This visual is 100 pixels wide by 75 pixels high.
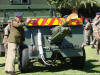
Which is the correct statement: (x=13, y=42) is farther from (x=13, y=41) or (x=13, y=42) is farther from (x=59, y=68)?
(x=59, y=68)

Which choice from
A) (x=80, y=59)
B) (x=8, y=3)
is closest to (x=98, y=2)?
(x=8, y=3)

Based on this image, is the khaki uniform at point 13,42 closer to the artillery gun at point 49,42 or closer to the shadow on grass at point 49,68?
the artillery gun at point 49,42

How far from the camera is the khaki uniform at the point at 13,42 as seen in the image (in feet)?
28.3

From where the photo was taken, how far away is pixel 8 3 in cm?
1362

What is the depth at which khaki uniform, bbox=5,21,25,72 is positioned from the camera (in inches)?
340

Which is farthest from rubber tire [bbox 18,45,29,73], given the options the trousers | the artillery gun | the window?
the window

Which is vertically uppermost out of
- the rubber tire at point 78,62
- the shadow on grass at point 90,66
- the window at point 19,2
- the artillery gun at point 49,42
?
the window at point 19,2

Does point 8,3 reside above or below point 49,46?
above

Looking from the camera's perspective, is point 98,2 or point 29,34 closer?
point 29,34

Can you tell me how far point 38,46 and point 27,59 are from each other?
0.53 metres

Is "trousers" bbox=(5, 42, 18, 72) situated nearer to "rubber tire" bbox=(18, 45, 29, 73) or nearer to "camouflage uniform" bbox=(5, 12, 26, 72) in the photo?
"camouflage uniform" bbox=(5, 12, 26, 72)

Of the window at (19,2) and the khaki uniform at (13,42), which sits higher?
the window at (19,2)

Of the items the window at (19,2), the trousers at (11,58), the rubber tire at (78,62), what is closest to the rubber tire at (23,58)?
the trousers at (11,58)

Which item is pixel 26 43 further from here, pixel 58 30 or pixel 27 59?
pixel 58 30
